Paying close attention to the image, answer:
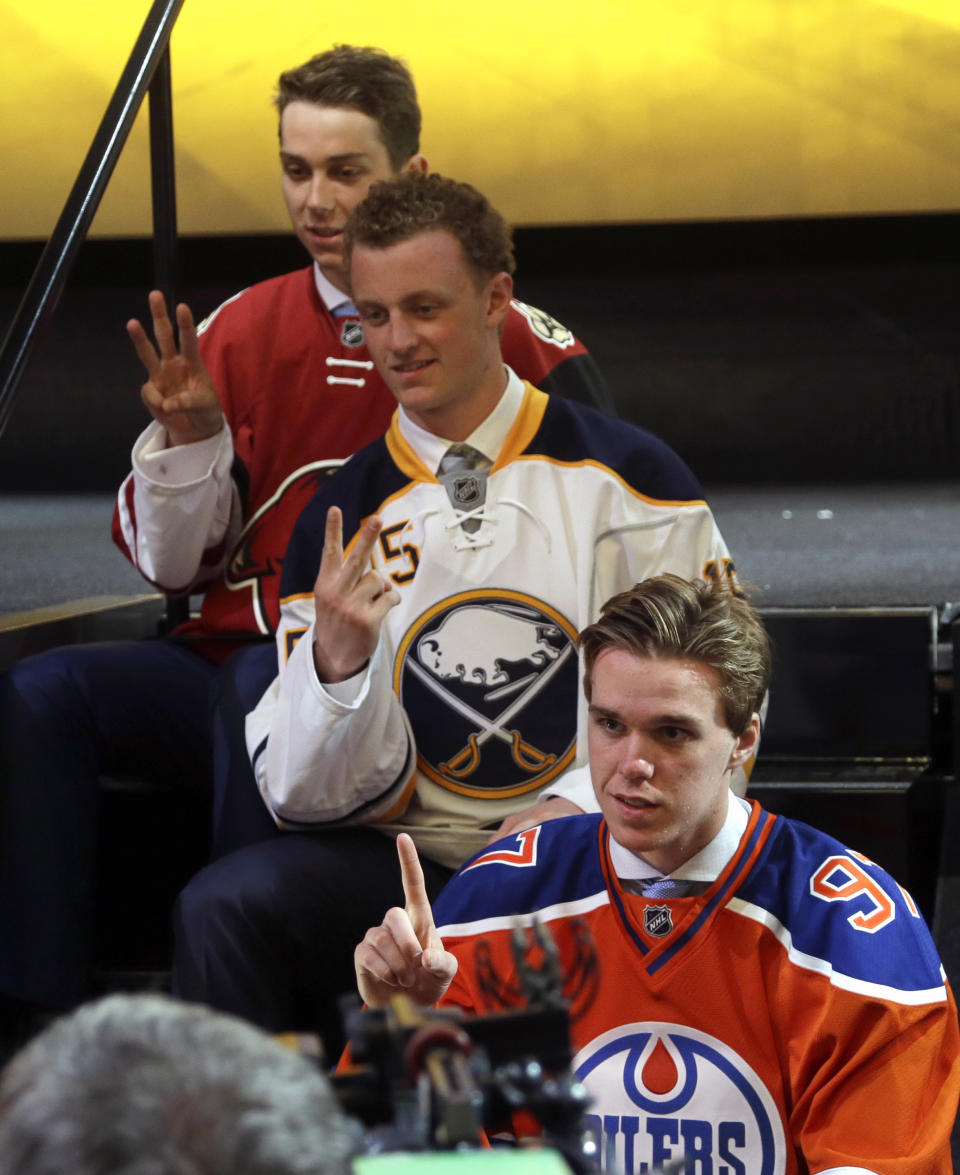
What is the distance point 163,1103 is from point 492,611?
4.59ft

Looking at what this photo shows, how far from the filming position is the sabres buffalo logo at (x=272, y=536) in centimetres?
208

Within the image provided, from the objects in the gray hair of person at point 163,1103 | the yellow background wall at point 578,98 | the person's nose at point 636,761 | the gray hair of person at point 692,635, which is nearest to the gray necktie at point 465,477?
the gray hair of person at point 692,635

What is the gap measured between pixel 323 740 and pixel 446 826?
0.67ft

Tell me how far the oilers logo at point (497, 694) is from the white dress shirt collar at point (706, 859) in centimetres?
40

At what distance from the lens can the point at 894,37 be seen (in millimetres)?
4492

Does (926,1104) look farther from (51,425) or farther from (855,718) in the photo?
(51,425)

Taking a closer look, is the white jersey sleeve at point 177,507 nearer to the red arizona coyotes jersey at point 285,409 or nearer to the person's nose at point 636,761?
the red arizona coyotes jersey at point 285,409

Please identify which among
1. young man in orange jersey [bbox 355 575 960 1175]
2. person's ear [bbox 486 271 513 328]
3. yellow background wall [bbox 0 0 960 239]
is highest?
yellow background wall [bbox 0 0 960 239]

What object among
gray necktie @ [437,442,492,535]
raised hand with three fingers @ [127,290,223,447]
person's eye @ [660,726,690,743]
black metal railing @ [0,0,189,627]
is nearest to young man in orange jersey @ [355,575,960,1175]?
person's eye @ [660,726,690,743]

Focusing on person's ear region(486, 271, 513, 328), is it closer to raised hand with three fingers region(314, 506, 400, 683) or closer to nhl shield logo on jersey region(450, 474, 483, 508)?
nhl shield logo on jersey region(450, 474, 483, 508)

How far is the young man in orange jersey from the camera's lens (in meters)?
1.22

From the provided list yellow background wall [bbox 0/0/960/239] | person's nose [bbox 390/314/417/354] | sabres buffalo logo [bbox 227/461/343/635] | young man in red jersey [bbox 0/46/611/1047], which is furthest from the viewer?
yellow background wall [bbox 0/0/960/239]

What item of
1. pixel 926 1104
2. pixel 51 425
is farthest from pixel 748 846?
pixel 51 425

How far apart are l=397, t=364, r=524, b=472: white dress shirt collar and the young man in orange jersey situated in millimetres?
458
